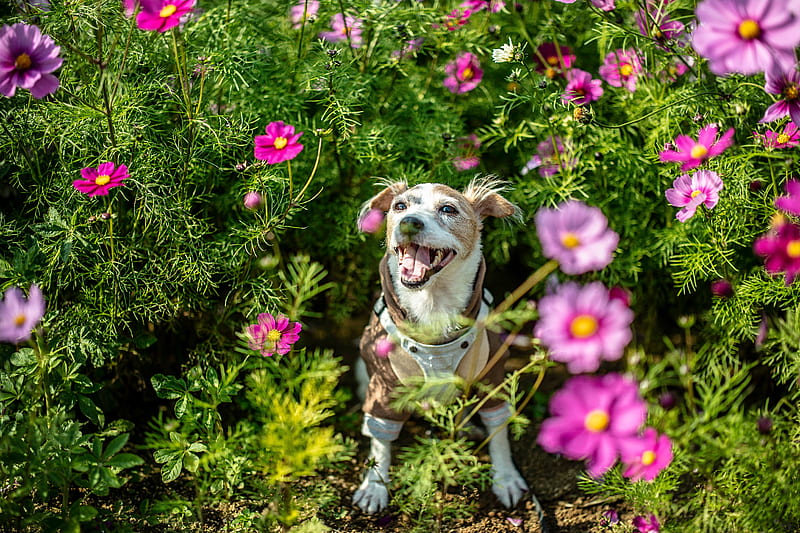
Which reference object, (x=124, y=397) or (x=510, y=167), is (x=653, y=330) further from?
(x=124, y=397)

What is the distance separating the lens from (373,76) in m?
2.37

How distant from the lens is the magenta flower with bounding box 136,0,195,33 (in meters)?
1.63

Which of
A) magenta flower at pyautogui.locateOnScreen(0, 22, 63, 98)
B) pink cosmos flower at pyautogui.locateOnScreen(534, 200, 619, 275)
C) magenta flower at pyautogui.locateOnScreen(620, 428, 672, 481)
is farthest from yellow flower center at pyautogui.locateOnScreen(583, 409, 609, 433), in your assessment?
magenta flower at pyautogui.locateOnScreen(0, 22, 63, 98)

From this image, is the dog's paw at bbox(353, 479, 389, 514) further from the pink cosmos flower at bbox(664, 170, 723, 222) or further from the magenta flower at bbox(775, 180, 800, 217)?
the magenta flower at bbox(775, 180, 800, 217)

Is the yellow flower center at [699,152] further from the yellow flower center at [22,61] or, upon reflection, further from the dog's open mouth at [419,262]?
the yellow flower center at [22,61]

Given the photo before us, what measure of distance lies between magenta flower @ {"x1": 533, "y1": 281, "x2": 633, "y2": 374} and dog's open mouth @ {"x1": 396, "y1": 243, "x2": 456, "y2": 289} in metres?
0.72

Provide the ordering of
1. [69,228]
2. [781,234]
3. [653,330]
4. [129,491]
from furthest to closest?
[653,330]
[129,491]
[69,228]
[781,234]

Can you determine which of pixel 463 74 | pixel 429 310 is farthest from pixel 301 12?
pixel 429 310

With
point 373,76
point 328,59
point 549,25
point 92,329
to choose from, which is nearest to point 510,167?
point 549,25

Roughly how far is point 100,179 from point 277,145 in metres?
0.48

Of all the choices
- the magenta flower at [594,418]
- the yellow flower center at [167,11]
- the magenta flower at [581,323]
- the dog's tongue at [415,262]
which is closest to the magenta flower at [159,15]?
the yellow flower center at [167,11]

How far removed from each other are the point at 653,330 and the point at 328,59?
5.68 feet

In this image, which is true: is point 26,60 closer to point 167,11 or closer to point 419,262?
point 167,11

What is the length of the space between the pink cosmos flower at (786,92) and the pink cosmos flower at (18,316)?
1.78m
